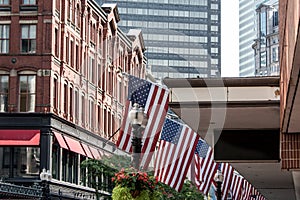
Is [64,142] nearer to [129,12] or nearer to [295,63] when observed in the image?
[295,63]

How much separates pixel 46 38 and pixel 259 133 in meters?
42.4

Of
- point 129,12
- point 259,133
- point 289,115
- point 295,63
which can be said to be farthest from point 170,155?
point 129,12

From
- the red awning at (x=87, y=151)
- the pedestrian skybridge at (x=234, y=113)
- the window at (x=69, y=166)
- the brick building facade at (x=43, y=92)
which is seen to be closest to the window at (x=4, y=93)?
the brick building facade at (x=43, y=92)

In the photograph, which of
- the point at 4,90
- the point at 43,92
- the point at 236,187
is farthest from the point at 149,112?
the point at 4,90

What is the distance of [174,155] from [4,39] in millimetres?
28253

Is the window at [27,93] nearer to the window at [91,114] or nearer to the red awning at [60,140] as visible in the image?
the red awning at [60,140]

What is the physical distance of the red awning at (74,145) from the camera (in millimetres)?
60275

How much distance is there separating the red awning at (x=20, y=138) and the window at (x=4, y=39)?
5.80m

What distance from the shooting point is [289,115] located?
965 centimetres

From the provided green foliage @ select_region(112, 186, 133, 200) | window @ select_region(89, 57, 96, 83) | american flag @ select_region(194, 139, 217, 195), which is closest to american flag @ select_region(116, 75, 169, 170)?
american flag @ select_region(194, 139, 217, 195)

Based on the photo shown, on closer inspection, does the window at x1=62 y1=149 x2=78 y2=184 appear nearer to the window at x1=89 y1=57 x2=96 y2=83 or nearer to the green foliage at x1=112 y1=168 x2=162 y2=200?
the window at x1=89 y1=57 x2=96 y2=83

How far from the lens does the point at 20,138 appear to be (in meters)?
56.6

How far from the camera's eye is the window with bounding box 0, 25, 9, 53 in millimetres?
58062

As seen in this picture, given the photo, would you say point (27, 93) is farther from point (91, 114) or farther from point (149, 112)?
point (149, 112)
